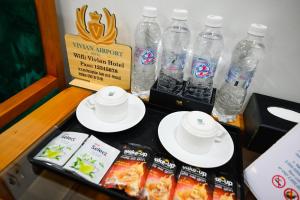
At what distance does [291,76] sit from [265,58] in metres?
0.10

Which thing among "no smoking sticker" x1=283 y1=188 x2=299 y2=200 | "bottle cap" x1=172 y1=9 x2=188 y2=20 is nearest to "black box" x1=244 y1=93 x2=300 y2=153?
"no smoking sticker" x1=283 y1=188 x2=299 y2=200

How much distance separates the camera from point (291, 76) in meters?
0.68

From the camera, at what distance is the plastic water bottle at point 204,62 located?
66cm

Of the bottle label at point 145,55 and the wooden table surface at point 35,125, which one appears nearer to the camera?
the wooden table surface at point 35,125

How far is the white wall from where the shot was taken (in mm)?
607

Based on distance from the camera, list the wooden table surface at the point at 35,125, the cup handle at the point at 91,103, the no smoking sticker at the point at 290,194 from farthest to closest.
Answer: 1. the cup handle at the point at 91,103
2. the wooden table surface at the point at 35,125
3. the no smoking sticker at the point at 290,194

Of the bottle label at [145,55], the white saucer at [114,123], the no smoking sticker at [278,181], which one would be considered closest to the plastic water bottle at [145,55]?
the bottle label at [145,55]

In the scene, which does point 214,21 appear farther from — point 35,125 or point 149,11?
point 35,125

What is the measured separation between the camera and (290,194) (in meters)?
0.47

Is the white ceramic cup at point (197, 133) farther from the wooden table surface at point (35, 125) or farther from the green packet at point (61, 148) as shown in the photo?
the wooden table surface at point (35, 125)

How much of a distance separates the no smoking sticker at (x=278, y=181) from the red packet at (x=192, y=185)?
0.15 m

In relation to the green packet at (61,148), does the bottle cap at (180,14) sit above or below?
above

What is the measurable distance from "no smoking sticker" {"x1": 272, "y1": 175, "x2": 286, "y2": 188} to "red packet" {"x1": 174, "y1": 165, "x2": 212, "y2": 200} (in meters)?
0.15

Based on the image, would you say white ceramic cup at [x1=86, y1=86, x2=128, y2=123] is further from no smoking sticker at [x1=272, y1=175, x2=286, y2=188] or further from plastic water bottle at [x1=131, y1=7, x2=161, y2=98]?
no smoking sticker at [x1=272, y1=175, x2=286, y2=188]
